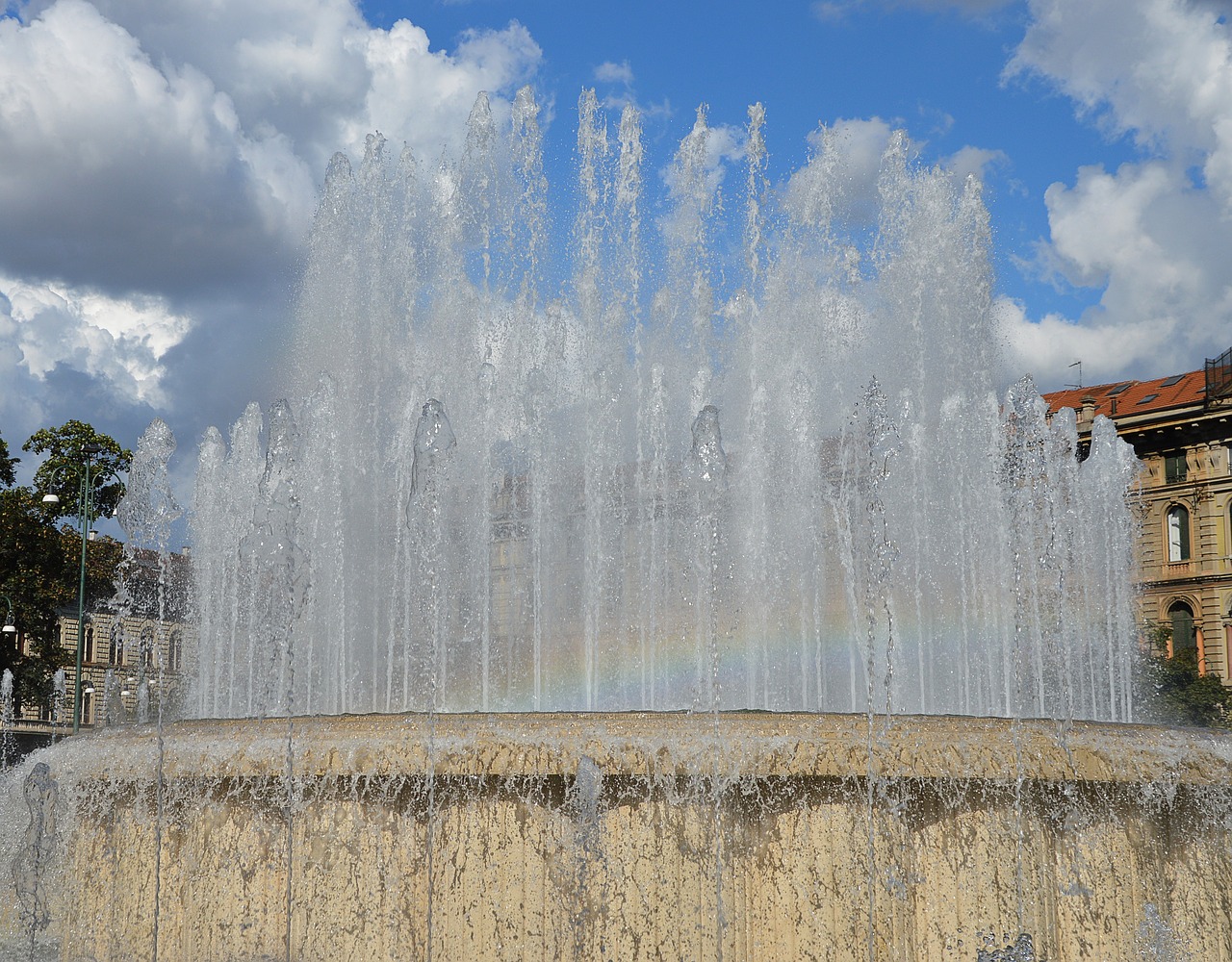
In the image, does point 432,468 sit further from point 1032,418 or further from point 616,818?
point 1032,418

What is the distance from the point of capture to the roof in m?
43.4

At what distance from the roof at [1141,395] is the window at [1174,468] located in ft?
5.24

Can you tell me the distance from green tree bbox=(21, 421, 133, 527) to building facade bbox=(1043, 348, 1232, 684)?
30.9 m

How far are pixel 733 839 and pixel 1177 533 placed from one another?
3862 cm

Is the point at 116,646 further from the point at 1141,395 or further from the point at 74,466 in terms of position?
the point at 1141,395

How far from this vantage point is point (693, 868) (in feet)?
23.5

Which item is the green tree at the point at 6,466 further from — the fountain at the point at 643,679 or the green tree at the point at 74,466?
the fountain at the point at 643,679

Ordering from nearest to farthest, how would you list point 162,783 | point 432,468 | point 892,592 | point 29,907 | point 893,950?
point 893,950, point 162,783, point 29,907, point 432,468, point 892,592

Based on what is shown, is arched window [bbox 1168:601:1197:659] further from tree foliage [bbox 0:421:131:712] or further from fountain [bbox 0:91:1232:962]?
tree foliage [bbox 0:421:131:712]

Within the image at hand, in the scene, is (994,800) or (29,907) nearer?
(994,800)

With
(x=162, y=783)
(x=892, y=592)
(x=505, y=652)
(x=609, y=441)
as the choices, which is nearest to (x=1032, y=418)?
(x=892, y=592)

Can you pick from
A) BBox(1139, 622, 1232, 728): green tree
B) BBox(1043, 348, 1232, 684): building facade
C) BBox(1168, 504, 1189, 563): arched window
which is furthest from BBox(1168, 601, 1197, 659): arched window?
BBox(1139, 622, 1232, 728): green tree

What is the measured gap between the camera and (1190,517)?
40906 mm

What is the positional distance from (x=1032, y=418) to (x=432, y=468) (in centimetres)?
1278
